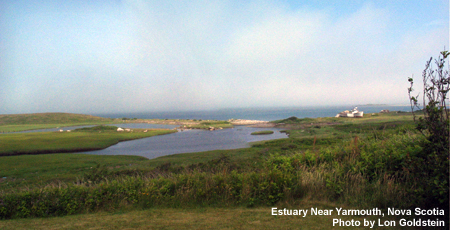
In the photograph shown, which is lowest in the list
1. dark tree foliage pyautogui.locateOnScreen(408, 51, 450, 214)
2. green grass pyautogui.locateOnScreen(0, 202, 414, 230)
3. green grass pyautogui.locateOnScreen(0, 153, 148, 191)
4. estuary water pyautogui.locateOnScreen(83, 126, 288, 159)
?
estuary water pyautogui.locateOnScreen(83, 126, 288, 159)

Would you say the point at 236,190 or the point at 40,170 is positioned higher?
the point at 236,190

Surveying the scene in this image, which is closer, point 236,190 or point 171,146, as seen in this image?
point 236,190

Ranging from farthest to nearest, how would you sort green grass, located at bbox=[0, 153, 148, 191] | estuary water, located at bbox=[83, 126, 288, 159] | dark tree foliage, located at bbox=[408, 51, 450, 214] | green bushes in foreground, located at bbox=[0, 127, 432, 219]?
estuary water, located at bbox=[83, 126, 288, 159]
green grass, located at bbox=[0, 153, 148, 191]
green bushes in foreground, located at bbox=[0, 127, 432, 219]
dark tree foliage, located at bbox=[408, 51, 450, 214]

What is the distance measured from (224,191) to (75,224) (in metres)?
3.28

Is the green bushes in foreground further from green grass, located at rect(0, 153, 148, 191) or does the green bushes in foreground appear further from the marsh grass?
green grass, located at rect(0, 153, 148, 191)

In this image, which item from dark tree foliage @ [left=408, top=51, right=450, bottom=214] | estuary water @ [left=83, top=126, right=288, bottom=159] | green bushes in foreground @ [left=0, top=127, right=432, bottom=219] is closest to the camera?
dark tree foliage @ [left=408, top=51, right=450, bottom=214]

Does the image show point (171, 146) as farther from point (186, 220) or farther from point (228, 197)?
point (186, 220)

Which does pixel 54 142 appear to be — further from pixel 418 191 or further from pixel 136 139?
pixel 418 191

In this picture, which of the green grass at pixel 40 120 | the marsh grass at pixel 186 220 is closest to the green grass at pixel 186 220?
the marsh grass at pixel 186 220

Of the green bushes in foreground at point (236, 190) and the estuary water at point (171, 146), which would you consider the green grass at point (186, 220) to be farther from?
the estuary water at point (171, 146)

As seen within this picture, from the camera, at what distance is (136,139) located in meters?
41.2

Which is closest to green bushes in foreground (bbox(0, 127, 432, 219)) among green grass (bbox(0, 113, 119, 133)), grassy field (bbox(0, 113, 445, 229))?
grassy field (bbox(0, 113, 445, 229))

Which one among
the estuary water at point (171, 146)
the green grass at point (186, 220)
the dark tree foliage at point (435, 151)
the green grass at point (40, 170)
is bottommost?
the estuary water at point (171, 146)

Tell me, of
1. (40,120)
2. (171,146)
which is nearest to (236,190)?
(171,146)
